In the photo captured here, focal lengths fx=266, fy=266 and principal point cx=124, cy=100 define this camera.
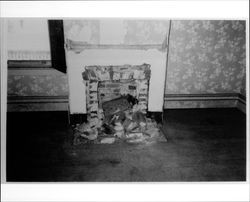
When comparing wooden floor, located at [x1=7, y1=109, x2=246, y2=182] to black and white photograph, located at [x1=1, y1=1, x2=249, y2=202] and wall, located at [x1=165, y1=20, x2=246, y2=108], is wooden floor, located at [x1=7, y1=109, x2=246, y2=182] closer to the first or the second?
black and white photograph, located at [x1=1, y1=1, x2=249, y2=202]

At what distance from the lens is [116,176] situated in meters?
2.56

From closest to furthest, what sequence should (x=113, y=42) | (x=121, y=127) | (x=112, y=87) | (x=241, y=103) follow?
(x=113, y=42) < (x=121, y=127) < (x=112, y=87) < (x=241, y=103)

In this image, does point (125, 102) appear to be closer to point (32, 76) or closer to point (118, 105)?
point (118, 105)

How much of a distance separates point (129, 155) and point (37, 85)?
184cm

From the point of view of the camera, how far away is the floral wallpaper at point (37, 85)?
3.81 metres

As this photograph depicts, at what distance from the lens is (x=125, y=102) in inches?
142

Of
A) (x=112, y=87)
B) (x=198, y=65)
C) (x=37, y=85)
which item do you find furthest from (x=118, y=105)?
(x=198, y=65)

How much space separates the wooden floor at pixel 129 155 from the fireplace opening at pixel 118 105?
202 mm

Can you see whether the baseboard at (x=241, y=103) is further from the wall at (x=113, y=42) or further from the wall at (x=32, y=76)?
the wall at (x=32, y=76)

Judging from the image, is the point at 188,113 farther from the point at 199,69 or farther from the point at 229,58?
the point at 229,58

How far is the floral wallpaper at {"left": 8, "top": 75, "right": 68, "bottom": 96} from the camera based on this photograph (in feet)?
12.5

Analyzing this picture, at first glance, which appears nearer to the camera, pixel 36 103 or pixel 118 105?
pixel 118 105

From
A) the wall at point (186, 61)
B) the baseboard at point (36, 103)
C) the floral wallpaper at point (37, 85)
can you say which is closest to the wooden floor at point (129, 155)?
the baseboard at point (36, 103)

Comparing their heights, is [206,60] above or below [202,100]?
above
